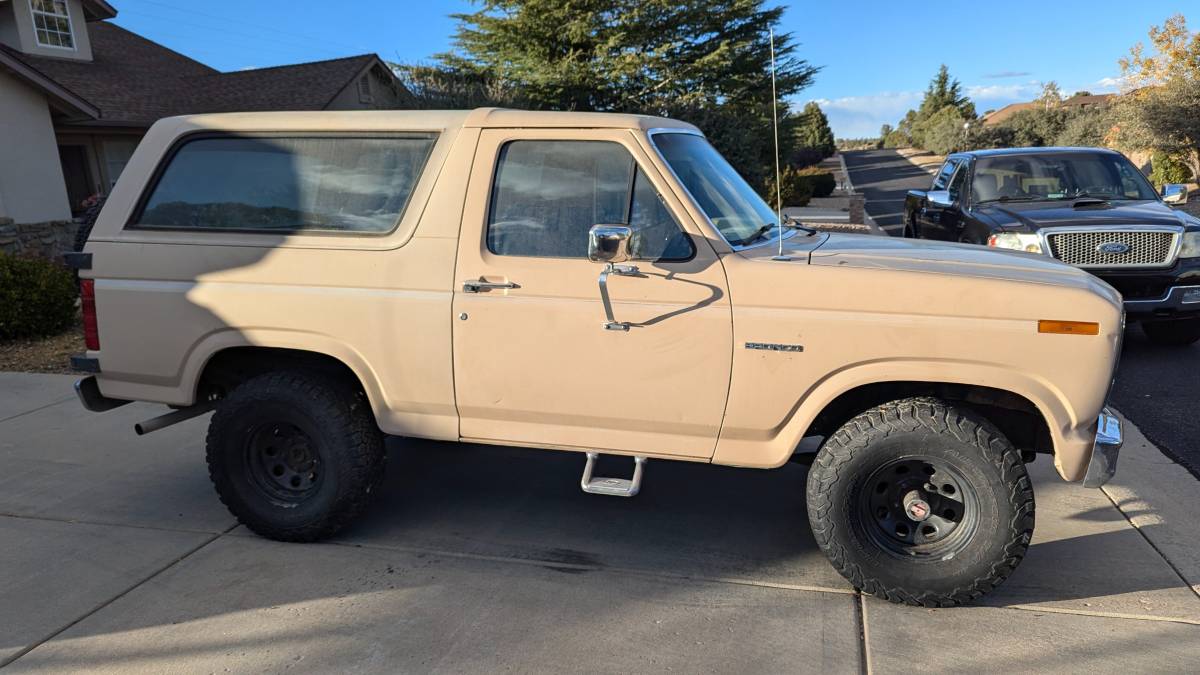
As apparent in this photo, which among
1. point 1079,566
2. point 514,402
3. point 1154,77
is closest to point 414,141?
point 514,402

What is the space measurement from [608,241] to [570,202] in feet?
1.74

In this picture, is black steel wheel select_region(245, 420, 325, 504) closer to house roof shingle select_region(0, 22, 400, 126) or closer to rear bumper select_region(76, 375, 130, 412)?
rear bumper select_region(76, 375, 130, 412)

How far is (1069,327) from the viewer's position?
10.9 ft

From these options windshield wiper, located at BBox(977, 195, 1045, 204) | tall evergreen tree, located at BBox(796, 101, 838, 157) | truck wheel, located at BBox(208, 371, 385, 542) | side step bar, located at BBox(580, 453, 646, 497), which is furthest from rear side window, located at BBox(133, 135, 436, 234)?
tall evergreen tree, located at BBox(796, 101, 838, 157)

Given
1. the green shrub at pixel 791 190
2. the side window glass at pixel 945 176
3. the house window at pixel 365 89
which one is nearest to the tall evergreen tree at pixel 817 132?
the green shrub at pixel 791 190

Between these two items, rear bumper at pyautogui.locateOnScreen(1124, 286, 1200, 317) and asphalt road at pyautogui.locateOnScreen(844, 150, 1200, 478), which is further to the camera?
rear bumper at pyautogui.locateOnScreen(1124, 286, 1200, 317)

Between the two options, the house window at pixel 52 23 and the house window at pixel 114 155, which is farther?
the house window at pixel 114 155

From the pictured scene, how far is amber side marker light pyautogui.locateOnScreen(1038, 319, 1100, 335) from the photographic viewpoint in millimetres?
3326

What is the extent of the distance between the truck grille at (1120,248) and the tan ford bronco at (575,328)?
13.5 ft

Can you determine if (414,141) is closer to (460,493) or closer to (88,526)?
(460,493)

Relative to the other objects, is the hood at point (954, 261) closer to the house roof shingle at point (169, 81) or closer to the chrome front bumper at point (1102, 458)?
the chrome front bumper at point (1102, 458)

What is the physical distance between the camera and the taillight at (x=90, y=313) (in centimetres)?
429

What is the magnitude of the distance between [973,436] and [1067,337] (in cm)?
52

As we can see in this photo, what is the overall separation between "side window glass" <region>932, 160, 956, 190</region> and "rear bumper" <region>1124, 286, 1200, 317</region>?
3.01 meters
